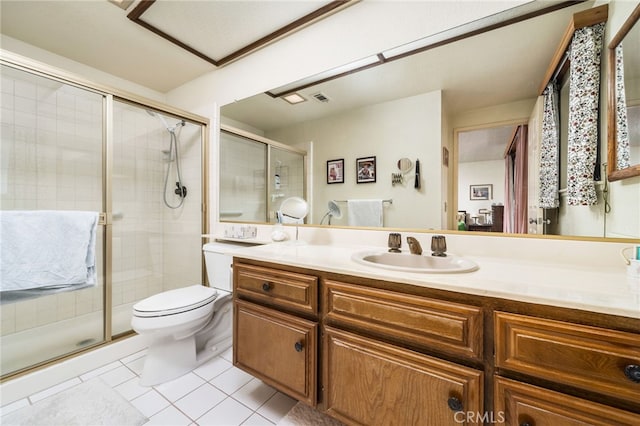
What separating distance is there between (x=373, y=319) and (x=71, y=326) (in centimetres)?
244

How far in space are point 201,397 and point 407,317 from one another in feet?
4.05

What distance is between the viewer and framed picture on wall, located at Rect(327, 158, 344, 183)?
61.8 inches

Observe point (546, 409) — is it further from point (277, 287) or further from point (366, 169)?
point (366, 169)

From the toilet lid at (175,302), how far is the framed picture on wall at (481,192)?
64.3 inches

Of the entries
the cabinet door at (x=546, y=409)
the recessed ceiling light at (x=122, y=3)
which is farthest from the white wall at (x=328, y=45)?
the cabinet door at (x=546, y=409)

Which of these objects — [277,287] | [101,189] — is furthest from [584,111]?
[101,189]

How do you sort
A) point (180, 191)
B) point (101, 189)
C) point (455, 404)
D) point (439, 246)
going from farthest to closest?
point (180, 191) → point (101, 189) → point (439, 246) → point (455, 404)

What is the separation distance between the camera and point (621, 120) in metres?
0.88

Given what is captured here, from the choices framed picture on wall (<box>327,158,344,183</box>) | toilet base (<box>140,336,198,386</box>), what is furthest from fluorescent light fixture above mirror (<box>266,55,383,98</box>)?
toilet base (<box>140,336,198,386</box>)

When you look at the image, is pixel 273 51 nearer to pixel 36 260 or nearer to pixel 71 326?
pixel 36 260

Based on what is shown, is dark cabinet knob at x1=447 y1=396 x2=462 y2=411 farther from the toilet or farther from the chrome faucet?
the toilet

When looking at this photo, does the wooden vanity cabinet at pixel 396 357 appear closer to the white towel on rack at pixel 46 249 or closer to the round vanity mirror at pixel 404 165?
the round vanity mirror at pixel 404 165

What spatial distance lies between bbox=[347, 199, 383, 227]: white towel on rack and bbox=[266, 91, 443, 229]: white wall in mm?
35

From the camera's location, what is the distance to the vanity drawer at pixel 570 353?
563mm
